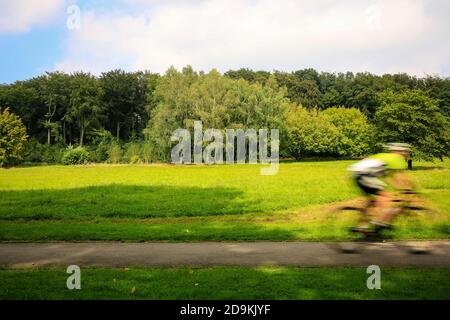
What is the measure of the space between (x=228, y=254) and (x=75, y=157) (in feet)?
258

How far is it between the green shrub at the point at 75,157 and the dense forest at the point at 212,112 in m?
0.20

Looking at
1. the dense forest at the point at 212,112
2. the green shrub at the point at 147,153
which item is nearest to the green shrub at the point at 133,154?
the dense forest at the point at 212,112

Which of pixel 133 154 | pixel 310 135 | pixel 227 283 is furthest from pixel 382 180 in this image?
pixel 133 154

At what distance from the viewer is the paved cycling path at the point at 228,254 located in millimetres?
9438

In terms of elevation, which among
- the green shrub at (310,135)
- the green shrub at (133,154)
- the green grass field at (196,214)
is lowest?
the green grass field at (196,214)

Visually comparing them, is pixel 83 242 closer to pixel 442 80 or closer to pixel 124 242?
pixel 124 242

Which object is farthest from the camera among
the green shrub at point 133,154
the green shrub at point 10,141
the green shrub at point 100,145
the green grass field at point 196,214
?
the green shrub at point 100,145

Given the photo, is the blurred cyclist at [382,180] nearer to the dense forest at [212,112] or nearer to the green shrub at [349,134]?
the dense forest at [212,112]

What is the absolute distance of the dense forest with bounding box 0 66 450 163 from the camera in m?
47.1

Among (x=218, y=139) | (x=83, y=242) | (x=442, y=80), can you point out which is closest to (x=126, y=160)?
(x=218, y=139)

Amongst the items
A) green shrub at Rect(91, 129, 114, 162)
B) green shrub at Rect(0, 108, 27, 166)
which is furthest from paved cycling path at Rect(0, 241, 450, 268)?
green shrub at Rect(91, 129, 114, 162)

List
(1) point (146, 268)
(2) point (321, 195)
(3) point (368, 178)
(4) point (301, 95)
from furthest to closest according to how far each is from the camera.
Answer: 1. (4) point (301, 95)
2. (2) point (321, 195)
3. (3) point (368, 178)
4. (1) point (146, 268)

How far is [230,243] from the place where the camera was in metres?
11.7

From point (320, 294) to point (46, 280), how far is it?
5.29m
